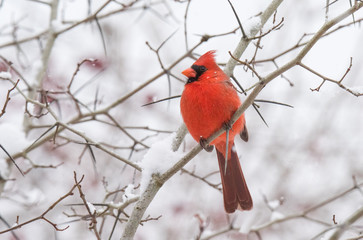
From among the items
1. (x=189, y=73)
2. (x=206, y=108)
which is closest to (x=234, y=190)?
(x=206, y=108)

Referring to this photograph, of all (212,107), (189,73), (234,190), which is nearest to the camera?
(212,107)

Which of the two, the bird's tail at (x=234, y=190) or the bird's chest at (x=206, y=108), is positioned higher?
the bird's chest at (x=206, y=108)

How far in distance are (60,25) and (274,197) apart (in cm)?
356

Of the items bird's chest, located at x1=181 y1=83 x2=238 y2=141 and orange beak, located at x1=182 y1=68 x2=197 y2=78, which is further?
orange beak, located at x1=182 y1=68 x2=197 y2=78

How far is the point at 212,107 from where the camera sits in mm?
2676

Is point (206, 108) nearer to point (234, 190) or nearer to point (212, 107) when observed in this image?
point (212, 107)

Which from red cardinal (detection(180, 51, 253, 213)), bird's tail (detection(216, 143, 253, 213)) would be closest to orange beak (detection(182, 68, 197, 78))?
red cardinal (detection(180, 51, 253, 213))

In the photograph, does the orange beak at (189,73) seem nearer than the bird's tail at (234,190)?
Yes

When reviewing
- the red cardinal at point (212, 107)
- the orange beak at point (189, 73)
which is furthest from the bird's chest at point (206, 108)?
the orange beak at point (189, 73)

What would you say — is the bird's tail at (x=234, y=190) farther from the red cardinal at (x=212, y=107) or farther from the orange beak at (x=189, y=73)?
the orange beak at (x=189, y=73)

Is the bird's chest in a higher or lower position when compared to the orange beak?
lower

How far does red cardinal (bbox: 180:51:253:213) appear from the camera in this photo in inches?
105

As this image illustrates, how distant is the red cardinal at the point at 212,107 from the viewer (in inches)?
105

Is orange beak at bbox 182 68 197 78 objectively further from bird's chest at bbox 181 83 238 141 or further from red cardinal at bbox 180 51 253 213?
bird's chest at bbox 181 83 238 141
